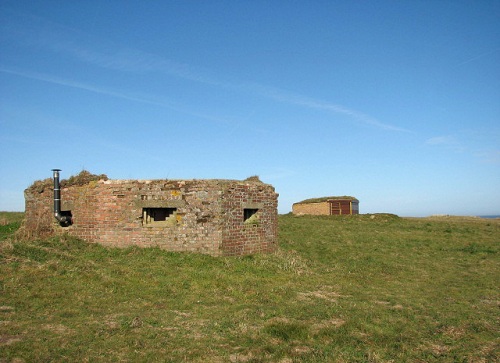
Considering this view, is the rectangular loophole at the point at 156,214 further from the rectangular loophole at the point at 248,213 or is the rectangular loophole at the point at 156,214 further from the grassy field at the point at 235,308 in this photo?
the rectangular loophole at the point at 248,213

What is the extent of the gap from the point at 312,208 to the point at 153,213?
2682 cm

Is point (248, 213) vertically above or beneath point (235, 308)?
above

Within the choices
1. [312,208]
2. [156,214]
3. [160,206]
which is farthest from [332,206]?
[160,206]

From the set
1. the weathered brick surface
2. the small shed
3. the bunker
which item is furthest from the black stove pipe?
the small shed

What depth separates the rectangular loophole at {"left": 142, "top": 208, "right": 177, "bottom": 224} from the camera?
1193cm

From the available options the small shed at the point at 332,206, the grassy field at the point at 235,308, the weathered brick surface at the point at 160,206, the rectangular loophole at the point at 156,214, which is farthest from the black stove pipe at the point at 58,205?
the small shed at the point at 332,206

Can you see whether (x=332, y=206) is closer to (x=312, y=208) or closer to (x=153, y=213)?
(x=312, y=208)

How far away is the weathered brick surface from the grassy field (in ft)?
1.71

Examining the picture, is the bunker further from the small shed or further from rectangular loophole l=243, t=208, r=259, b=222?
the small shed

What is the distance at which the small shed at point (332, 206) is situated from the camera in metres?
35.7

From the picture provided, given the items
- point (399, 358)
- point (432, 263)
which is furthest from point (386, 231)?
point (399, 358)

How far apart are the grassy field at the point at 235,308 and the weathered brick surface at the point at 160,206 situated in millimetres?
521

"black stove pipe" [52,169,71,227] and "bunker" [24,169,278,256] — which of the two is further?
"black stove pipe" [52,169,71,227]

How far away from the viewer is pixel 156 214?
1212 cm
